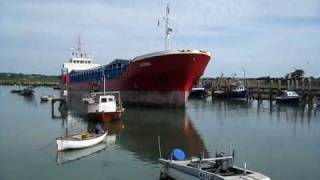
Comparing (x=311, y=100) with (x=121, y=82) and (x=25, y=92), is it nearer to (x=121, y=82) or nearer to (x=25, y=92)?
(x=121, y=82)

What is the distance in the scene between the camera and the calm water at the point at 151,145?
59.4 feet

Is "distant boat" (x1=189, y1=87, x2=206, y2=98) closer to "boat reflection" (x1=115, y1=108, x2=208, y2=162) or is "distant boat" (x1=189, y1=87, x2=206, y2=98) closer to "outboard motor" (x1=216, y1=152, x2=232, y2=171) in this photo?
"boat reflection" (x1=115, y1=108, x2=208, y2=162)

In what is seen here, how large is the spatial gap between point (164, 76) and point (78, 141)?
24.0 metres

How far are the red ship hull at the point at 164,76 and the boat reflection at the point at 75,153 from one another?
873 inches

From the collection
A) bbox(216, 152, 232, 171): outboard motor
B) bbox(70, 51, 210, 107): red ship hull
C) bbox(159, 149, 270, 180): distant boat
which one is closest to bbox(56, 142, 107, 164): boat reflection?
bbox(159, 149, 270, 180): distant boat

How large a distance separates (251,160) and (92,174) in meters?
7.49

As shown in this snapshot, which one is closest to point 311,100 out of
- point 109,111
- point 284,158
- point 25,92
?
point 109,111

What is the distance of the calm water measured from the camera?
1811 centimetres

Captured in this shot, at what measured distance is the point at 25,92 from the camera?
89.2 meters

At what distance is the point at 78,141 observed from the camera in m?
21.8

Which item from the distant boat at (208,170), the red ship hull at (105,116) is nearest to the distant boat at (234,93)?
the red ship hull at (105,116)

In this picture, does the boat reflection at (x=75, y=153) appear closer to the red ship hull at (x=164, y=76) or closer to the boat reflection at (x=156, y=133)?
the boat reflection at (x=156, y=133)

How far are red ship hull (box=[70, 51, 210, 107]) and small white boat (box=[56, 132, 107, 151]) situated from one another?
21.7 meters

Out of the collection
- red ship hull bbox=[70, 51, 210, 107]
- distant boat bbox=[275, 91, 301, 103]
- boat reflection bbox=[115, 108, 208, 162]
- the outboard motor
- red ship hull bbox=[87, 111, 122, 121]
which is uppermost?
red ship hull bbox=[70, 51, 210, 107]
